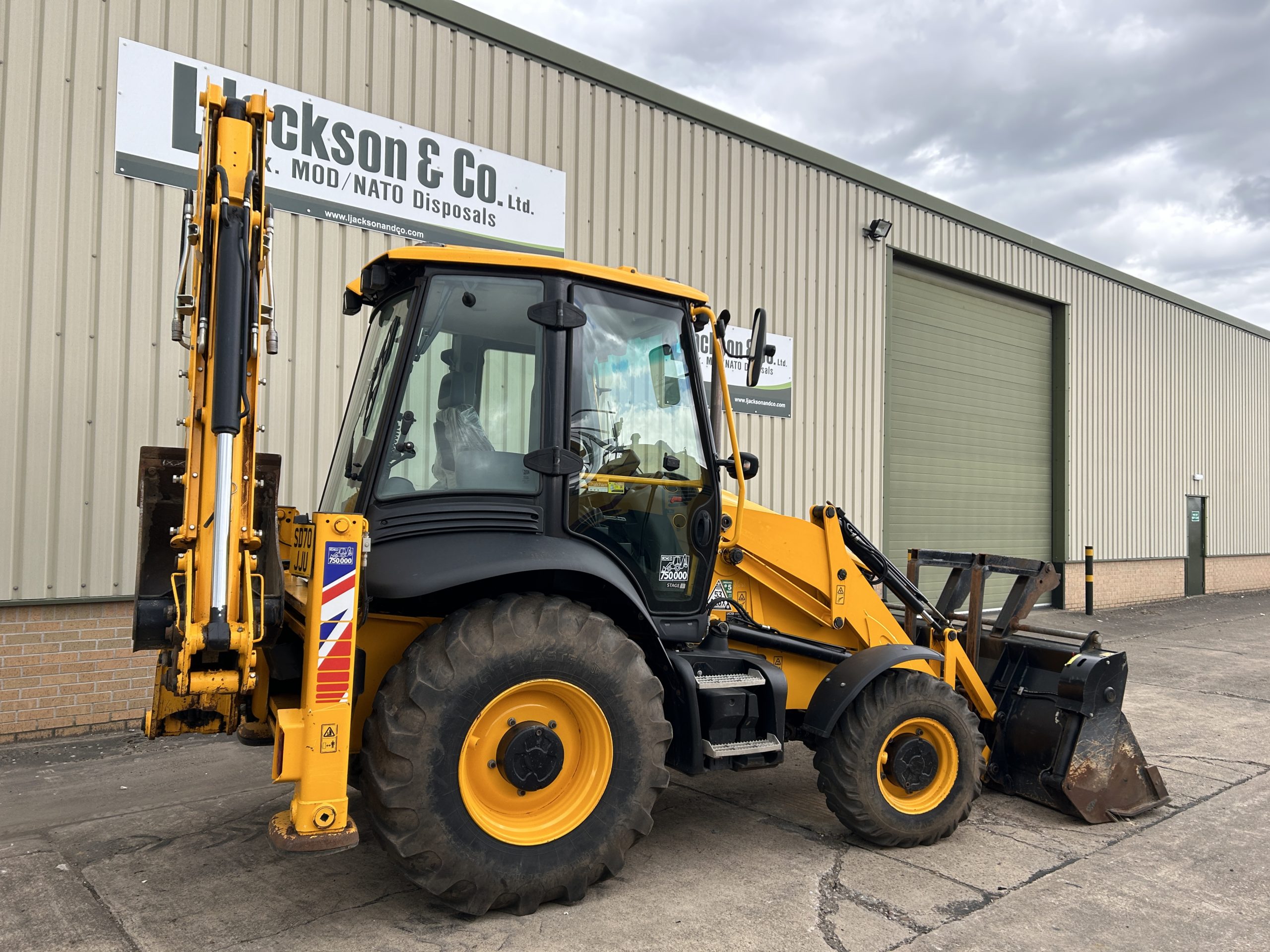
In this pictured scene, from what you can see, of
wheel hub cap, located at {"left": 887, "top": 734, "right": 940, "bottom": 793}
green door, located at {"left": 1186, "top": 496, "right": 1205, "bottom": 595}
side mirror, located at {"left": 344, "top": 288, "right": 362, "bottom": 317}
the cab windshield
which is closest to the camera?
the cab windshield

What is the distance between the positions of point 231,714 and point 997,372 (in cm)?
1393

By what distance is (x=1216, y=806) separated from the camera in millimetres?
5422

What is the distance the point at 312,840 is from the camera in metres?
3.25

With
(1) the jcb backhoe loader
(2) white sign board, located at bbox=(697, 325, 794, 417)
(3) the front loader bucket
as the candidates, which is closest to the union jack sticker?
(1) the jcb backhoe loader

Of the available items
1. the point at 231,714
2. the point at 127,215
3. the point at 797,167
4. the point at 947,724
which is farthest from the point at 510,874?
the point at 797,167

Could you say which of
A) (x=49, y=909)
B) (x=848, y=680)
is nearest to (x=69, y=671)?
(x=49, y=909)

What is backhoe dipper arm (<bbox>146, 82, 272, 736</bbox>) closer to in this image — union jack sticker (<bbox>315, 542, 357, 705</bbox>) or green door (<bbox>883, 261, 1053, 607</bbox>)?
union jack sticker (<bbox>315, 542, 357, 705</bbox>)

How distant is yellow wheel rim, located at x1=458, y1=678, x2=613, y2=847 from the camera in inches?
143

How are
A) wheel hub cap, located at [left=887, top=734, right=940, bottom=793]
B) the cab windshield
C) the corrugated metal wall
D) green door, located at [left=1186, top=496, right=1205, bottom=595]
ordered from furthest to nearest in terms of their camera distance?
green door, located at [left=1186, top=496, right=1205, bottom=595]
the corrugated metal wall
wheel hub cap, located at [left=887, top=734, right=940, bottom=793]
the cab windshield

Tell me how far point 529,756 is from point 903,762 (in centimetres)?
203

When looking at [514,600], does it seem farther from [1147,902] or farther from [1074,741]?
[1074,741]

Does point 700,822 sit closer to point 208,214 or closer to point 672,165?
point 208,214

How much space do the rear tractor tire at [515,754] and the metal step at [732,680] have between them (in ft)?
1.46

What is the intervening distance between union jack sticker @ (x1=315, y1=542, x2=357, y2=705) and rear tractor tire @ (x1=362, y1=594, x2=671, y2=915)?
0.18 m
